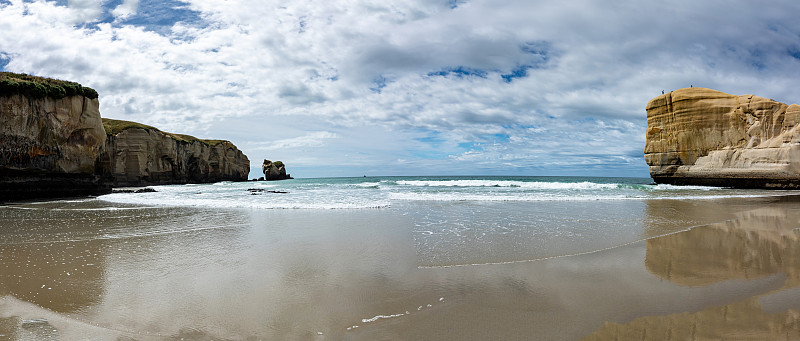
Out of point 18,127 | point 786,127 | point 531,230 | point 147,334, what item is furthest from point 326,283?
point 786,127

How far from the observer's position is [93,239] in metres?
7.61

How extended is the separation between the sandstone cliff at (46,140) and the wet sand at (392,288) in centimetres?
1818

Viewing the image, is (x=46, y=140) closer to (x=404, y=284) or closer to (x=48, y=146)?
(x=48, y=146)

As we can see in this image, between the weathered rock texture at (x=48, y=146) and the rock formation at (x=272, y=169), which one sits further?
the rock formation at (x=272, y=169)

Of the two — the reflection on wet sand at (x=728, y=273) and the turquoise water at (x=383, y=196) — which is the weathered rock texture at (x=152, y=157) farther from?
the reflection on wet sand at (x=728, y=273)

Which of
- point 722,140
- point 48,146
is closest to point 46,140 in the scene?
point 48,146

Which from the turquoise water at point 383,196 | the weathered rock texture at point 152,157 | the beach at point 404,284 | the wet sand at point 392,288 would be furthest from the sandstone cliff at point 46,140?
the wet sand at point 392,288

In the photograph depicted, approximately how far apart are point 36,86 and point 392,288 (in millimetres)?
27691

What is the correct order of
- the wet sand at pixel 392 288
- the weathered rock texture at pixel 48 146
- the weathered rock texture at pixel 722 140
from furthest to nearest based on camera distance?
1. the weathered rock texture at pixel 722 140
2. the weathered rock texture at pixel 48 146
3. the wet sand at pixel 392 288

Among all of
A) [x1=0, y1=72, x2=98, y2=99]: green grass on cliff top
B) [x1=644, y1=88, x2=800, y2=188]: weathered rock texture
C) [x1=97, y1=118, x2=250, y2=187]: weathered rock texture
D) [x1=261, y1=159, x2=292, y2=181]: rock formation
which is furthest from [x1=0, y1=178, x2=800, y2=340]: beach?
[x1=261, y1=159, x2=292, y2=181]: rock formation

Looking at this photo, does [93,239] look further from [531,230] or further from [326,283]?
[531,230]

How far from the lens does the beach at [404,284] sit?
315 centimetres

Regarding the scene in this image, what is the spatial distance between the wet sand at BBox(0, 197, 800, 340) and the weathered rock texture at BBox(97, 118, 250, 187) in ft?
113

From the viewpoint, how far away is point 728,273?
475 cm
